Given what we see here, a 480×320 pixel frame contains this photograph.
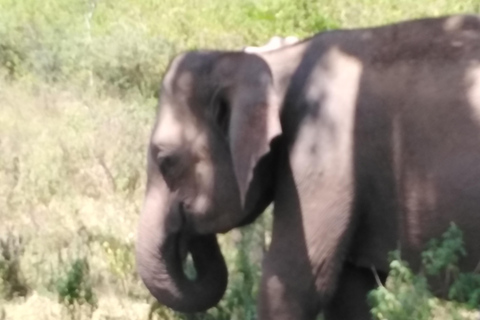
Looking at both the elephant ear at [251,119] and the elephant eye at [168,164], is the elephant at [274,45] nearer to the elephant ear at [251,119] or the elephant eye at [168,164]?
the elephant ear at [251,119]

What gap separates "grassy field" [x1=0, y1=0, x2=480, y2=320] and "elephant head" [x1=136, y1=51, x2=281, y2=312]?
23.5 inches

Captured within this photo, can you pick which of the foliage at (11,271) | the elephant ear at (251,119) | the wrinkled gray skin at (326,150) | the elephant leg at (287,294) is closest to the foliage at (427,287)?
the wrinkled gray skin at (326,150)

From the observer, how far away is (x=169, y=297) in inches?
150

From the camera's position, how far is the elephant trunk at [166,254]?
374 centimetres

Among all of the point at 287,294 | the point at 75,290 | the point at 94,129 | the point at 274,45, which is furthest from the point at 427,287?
the point at 94,129

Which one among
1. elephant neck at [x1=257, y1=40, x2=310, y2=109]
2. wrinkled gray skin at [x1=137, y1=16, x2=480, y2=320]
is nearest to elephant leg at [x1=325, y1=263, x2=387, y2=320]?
wrinkled gray skin at [x1=137, y1=16, x2=480, y2=320]

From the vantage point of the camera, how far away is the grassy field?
4.69m

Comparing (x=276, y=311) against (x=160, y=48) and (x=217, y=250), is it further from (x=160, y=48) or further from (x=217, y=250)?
(x=160, y=48)

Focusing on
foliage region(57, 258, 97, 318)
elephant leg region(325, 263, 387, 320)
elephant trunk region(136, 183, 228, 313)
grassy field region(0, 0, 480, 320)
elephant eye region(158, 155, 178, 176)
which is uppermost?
elephant eye region(158, 155, 178, 176)

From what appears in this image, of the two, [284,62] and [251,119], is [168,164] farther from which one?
[284,62]

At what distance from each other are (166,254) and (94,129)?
315 centimetres

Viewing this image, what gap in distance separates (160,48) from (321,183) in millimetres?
4818

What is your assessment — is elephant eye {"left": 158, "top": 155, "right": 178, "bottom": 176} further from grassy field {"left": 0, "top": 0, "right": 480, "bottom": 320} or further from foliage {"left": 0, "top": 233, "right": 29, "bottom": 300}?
foliage {"left": 0, "top": 233, "right": 29, "bottom": 300}

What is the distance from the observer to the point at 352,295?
3.87 m
